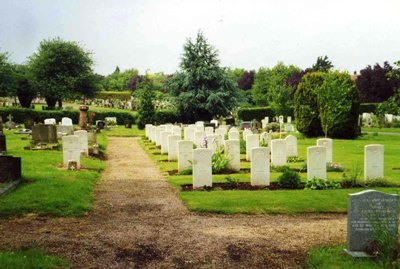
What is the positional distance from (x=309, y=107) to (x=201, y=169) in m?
21.5

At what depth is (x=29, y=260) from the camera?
6.89 m

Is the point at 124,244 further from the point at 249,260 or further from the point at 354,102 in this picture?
the point at 354,102

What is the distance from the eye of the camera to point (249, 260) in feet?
24.1

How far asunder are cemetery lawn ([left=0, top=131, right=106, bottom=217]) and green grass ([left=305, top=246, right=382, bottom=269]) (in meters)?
5.41

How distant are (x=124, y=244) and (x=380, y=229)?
4266 millimetres

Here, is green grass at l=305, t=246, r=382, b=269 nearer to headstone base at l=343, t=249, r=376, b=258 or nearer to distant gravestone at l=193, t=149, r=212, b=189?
headstone base at l=343, t=249, r=376, b=258

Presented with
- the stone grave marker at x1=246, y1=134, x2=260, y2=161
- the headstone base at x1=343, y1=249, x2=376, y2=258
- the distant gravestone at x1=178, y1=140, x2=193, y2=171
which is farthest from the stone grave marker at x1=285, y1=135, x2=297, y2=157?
the headstone base at x1=343, y1=249, x2=376, y2=258

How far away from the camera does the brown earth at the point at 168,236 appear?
7340 mm

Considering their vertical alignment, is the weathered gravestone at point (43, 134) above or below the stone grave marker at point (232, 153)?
above

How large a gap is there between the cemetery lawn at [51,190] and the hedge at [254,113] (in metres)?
40.3

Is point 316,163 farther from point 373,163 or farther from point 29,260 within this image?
point 29,260

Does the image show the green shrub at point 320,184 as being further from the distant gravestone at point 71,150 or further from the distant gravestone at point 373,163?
the distant gravestone at point 71,150

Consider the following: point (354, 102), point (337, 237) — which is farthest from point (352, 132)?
point (337, 237)

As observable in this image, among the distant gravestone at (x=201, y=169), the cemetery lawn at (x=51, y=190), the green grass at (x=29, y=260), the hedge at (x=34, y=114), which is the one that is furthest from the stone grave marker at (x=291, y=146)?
the hedge at (x=34, y=114)
